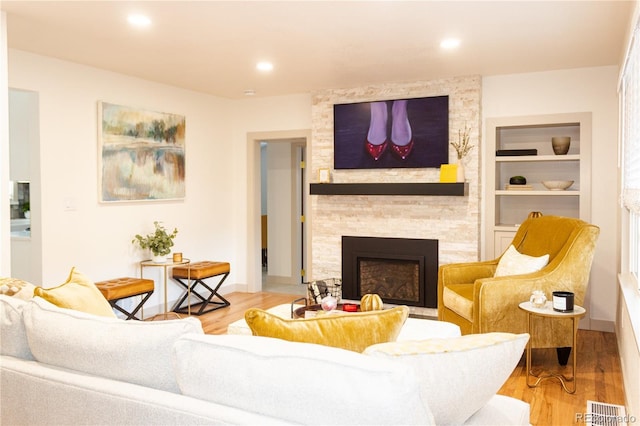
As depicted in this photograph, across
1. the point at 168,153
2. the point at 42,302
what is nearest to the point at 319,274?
the point at 168,153

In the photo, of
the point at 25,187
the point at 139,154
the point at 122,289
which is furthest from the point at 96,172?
the point at 25,187

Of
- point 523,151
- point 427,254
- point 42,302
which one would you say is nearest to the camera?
point 42,302

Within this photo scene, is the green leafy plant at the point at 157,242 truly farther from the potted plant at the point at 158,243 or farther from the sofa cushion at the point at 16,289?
the sofa cushion at the point at 16,289

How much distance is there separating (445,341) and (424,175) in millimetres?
4175

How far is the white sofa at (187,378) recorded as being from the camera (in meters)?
1.20

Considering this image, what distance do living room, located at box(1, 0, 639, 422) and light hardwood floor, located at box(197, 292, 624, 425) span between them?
23.1 inches

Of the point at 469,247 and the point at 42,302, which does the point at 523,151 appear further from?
the point at 42,302

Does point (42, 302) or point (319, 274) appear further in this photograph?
point (319, 274)

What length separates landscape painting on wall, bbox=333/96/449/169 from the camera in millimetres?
5340

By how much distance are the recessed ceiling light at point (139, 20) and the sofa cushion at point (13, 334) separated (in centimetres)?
223

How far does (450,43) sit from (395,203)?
199cm

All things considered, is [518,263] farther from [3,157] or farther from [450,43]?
[3,157]

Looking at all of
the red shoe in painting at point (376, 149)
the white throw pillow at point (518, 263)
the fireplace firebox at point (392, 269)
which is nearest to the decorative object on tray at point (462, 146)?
the red shoe in painting at point (376, 149)

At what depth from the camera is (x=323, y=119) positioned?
5.93 metres
